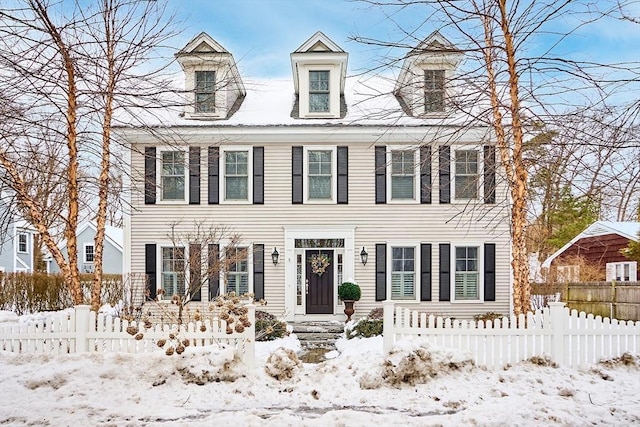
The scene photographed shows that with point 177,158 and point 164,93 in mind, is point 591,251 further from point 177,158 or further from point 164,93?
point 164,93

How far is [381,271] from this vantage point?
Answer: 13.5 meters

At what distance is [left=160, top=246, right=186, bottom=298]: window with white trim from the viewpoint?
13312 millimetres

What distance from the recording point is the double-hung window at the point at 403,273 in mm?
13586

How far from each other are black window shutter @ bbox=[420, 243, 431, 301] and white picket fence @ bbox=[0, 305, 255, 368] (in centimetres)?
694

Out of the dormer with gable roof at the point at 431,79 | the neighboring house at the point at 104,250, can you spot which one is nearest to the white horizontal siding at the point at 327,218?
the dormer with gable roof at the point at 431,79

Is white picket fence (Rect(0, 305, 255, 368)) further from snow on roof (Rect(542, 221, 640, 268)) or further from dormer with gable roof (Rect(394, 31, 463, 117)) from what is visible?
snow on roof (Rect(542, 221, 640, 268))

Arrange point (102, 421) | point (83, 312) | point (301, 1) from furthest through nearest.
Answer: point (301, 1)
point (83, 312)
point (102, 421)

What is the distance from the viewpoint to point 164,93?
9086 mm

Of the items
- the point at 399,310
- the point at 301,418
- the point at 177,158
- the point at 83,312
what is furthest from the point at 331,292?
the point at 301,418

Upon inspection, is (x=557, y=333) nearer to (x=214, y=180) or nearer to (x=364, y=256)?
(x=364, y=256)

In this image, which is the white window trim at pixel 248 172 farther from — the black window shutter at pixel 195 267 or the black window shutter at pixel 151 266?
the black window shutter at pixel 151 266

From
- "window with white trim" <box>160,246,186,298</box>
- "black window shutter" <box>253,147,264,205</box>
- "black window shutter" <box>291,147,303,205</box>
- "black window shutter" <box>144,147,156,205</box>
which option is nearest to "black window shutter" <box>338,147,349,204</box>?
"black window shutter" <box>291,147,303,205</box>

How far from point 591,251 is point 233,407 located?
1721cm

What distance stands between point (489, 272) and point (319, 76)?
261 inches
